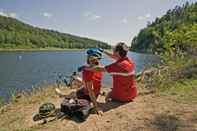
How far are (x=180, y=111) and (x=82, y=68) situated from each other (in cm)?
232

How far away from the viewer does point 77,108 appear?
6297 millimetres

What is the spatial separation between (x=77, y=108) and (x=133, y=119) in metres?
1.20

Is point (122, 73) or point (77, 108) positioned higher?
point (122, 73)

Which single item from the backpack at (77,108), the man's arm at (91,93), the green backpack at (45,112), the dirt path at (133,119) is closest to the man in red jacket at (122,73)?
the dirt path at (133,119)

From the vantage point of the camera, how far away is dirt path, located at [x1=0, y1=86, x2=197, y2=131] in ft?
18.5

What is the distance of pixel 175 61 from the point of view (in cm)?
1134

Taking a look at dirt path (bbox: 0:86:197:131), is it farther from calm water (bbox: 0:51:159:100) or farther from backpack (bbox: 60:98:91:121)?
calm water (bbox: 0:51:159:100)

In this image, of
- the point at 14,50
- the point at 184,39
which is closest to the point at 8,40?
the point at 14,50

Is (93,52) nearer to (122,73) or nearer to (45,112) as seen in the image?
(122,73)

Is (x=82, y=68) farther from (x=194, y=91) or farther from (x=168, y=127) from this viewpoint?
(x=194, y=91)

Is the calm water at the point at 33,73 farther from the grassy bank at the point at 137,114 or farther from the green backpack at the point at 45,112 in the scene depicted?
the green backpack at the point at 45,112

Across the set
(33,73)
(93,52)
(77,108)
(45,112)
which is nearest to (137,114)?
(77,108)

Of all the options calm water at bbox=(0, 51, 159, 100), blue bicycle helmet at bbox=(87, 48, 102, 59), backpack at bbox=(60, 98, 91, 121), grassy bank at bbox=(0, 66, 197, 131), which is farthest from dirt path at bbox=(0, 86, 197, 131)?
calm water at bbox=(0, 51, 159, 100)

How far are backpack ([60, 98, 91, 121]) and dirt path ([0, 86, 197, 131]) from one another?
0.16 m
